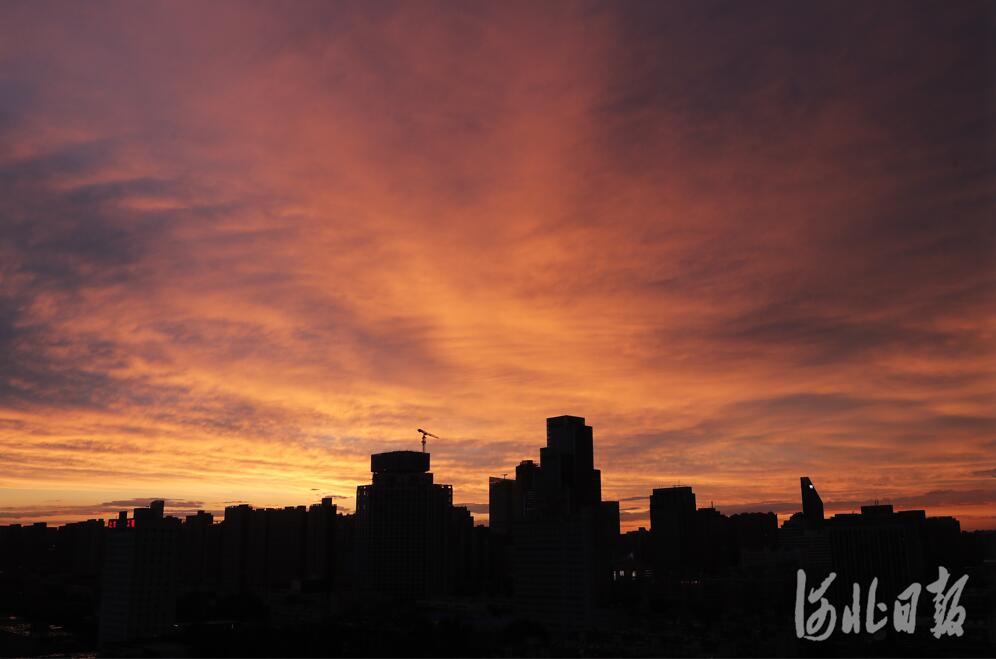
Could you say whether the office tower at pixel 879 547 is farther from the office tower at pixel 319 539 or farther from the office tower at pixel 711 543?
the office tower at pixel 319 539

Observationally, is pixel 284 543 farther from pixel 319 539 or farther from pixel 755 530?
pixel 755 530

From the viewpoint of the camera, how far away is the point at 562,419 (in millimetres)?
143000

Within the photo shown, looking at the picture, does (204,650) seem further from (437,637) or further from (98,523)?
(98,523)

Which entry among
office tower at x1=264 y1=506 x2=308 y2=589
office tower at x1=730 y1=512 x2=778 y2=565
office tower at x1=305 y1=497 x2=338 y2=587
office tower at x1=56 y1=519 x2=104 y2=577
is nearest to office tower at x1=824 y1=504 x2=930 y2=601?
office tower at x1=730 y1=512 x2=778 y2=565

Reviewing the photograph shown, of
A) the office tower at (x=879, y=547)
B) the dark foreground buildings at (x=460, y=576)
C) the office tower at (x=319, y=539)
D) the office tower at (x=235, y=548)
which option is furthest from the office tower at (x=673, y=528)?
the office tower at (x=235, y=548)

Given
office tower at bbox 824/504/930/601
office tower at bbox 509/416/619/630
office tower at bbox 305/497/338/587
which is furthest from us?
office tower at bbox 305/497/338/587

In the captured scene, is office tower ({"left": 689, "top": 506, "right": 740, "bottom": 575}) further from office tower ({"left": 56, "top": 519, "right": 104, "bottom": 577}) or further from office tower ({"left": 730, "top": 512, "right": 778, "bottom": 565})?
office tower ({"left": 56, "top": 519, "right": 104, "bottom": 577})

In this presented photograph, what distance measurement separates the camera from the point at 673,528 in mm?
162375

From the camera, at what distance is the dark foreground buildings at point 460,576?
70.1 metres

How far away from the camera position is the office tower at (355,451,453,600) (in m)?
120

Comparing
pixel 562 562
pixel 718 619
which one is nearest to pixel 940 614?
pixel 562 562

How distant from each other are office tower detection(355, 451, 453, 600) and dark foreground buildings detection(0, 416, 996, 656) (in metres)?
0.32

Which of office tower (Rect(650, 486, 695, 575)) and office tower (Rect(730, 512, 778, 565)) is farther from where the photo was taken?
office tower (Rect(730, 512, 778, 565))

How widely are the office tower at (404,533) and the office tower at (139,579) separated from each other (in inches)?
1751
